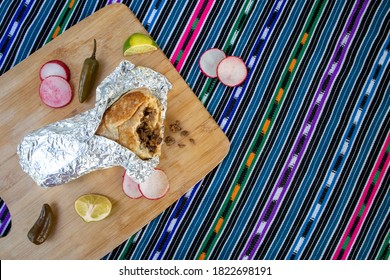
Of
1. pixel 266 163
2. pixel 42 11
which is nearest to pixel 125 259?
pixel 266 163

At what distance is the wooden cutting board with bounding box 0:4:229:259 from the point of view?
2994 mm

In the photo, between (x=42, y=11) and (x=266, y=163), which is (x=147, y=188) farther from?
(x=42, y=11)

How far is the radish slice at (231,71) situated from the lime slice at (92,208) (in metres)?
1.20

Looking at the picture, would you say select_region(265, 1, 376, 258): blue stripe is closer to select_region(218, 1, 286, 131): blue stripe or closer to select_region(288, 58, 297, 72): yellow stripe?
select_region(288, 58, 297, 72): yellow stripe

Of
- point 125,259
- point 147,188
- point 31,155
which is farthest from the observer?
point 125,259

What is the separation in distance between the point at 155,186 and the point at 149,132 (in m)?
0.45

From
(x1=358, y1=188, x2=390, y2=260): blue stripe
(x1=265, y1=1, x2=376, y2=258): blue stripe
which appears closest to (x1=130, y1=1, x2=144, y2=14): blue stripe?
(x1=265, y1=1, x2=376, y2=258): blue stripe

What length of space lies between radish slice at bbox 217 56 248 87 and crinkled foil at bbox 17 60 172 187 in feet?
2.29

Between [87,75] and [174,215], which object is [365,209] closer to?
[174,215]

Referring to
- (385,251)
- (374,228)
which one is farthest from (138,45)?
(385,251)

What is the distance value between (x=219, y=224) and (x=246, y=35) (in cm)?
142

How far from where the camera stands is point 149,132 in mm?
2701

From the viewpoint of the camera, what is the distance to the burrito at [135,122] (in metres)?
2.62

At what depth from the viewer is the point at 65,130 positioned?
2699 millimetres
